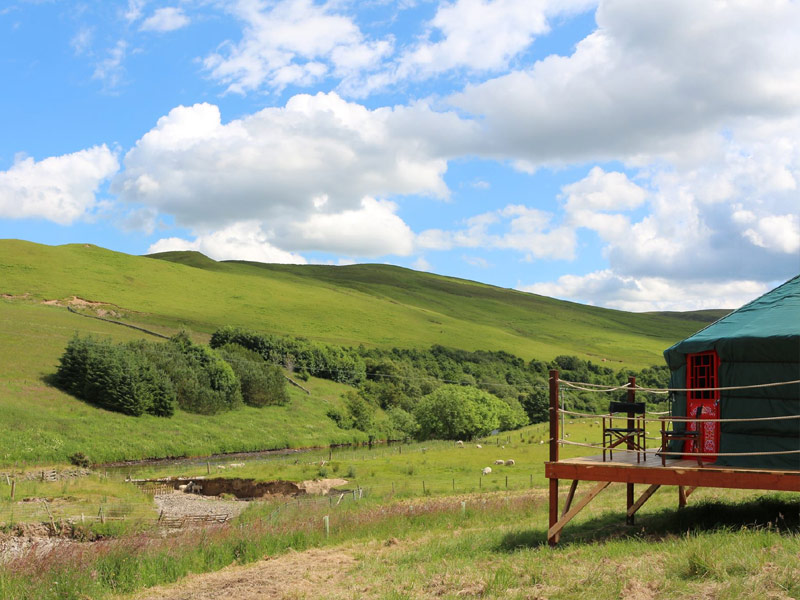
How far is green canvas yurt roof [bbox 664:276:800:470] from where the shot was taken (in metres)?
14.2

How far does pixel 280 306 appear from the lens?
137125 millimetres

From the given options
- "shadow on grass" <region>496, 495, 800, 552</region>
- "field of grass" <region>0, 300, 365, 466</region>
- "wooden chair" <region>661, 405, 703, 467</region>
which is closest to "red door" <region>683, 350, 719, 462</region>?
"wooden chair" <region>661, 405, 703, 467</region>

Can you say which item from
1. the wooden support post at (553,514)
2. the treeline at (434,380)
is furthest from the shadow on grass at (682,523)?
the treeline at (434,380)

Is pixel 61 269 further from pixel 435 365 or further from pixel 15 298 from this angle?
pixel 435 365

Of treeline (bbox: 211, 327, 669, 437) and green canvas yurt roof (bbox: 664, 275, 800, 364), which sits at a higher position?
green canvas yurt roof (bbox: 664, 275, 800, 364)

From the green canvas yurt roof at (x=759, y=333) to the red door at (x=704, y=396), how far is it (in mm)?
303

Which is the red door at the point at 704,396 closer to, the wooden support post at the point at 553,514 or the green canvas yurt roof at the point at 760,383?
the green canvas yurt roof at the point at 760,383

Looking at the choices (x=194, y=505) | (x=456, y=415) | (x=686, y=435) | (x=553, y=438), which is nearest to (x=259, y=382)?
(x=456, y=415)

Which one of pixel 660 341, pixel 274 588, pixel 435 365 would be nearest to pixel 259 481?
pixel 274 588

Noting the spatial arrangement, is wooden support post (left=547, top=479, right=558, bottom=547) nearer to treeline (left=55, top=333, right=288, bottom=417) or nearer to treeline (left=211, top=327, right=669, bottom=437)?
treeline (left=55, top=333, right=288, bottom=417)

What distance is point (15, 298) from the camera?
10019 cm

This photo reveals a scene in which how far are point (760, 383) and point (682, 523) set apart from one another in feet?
12.4

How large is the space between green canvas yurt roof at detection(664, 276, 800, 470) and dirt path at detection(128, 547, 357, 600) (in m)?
8.25

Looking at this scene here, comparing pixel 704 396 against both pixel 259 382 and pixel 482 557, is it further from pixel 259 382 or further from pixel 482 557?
pixel 259 382
